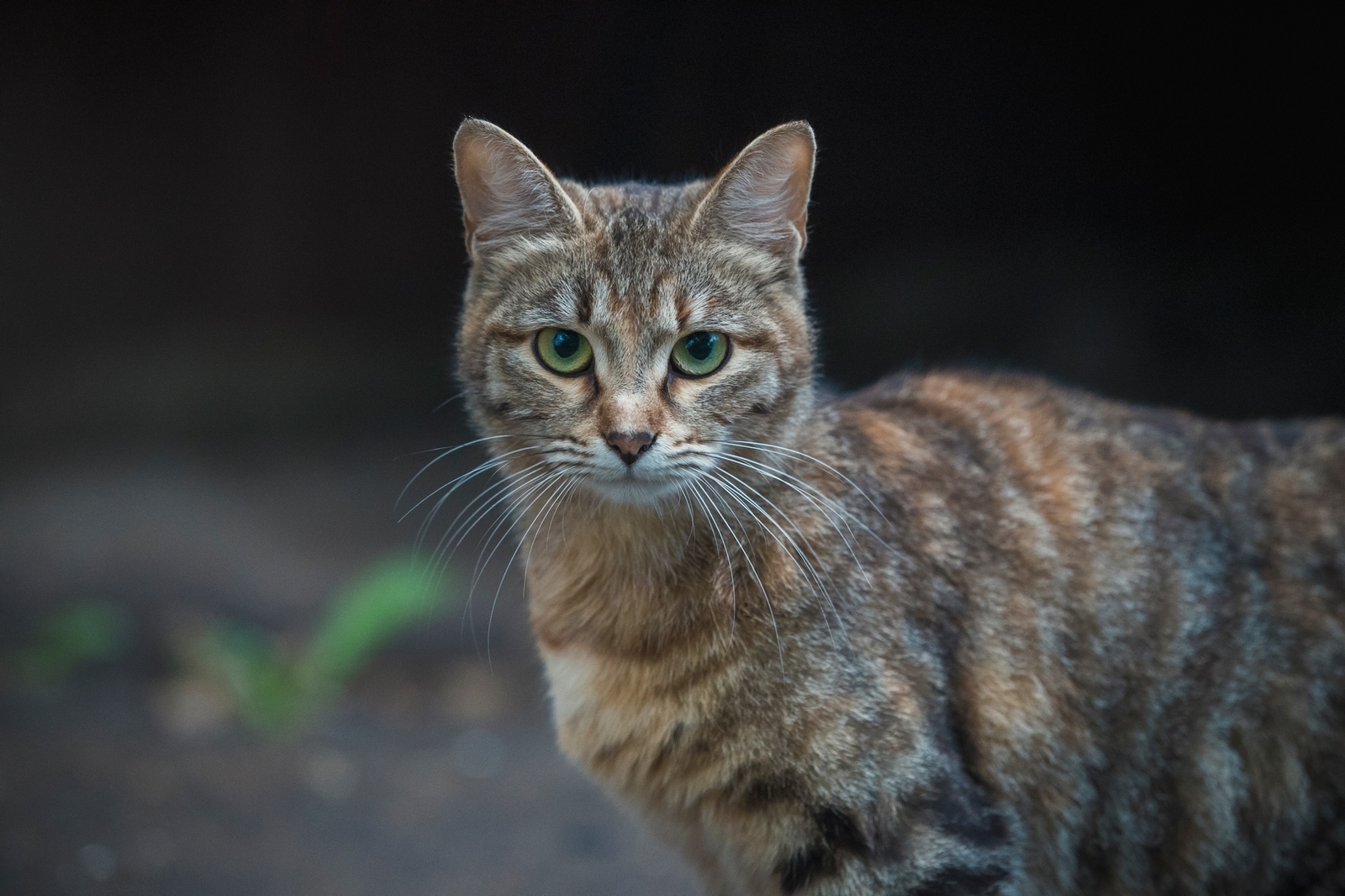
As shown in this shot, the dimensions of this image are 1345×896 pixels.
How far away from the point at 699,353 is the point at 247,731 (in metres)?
3.66

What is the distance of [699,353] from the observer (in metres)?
2.56

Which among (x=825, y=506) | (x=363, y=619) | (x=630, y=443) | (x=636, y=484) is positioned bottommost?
(x=363, y=619)

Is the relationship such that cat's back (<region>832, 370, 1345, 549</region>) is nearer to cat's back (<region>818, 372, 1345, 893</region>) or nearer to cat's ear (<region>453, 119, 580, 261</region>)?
cat's back (<region>818, 372, 1345, 893</region>)

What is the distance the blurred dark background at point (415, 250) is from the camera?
5.23m

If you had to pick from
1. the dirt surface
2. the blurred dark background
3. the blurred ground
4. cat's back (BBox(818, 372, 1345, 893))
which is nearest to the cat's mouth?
cat's back (BBox(818, 372, 1345, 893))

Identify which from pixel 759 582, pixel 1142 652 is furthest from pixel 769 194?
pixel 1142 652

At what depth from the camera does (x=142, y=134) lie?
20.6 ft

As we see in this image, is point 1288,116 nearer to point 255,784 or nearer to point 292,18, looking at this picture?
point 292,18

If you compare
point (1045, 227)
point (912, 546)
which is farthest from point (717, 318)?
point (1045, 227)

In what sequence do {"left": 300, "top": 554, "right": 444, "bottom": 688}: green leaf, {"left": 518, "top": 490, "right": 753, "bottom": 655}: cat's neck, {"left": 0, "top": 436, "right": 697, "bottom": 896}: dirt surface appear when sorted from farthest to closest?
{"left": 300, "top": 554, "right": 444, "bottom": 688}: green leaf, {"left": 0, "top": 436, "right": 697, "bottom": 896}: dirt surface, {"left": 518, "top": 490, "right": 753, "bottom": 655}: cat's neck

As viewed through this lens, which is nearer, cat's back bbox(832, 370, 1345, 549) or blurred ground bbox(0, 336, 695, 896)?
cat's back bbox(832, 370, 1345, 549)

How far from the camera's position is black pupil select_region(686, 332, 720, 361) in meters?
2.55

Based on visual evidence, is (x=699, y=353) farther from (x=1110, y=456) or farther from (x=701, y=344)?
(x=1110, y=456)

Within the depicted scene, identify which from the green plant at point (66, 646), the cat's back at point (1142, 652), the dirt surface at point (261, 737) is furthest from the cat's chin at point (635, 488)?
the green plant at point (66, 646)
